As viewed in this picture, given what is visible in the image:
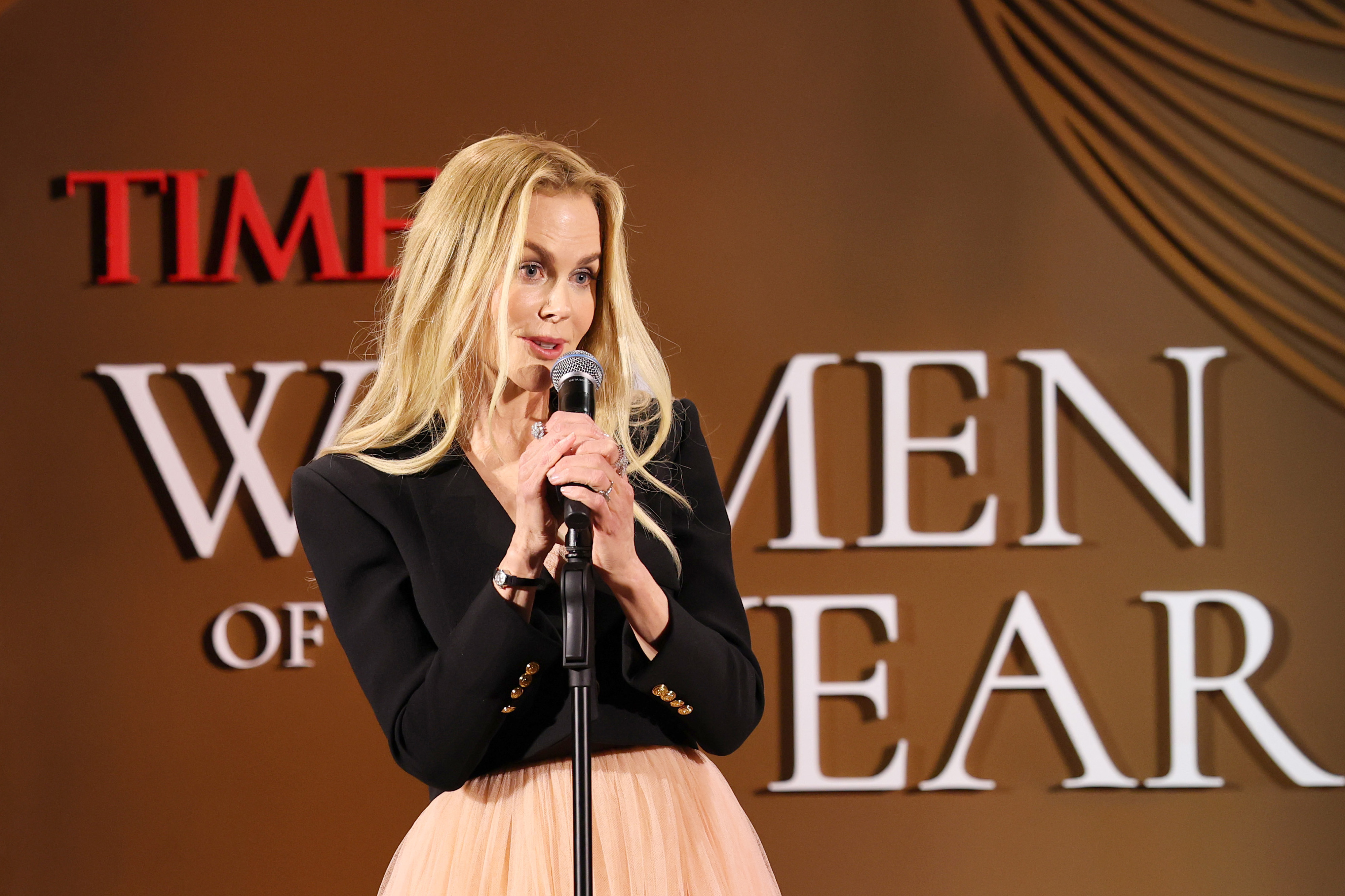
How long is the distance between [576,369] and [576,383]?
0.02m

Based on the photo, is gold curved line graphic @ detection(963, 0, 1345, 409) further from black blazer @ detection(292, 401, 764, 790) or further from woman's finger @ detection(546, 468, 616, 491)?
woman's finger @ detection(546, 468, 616, 491)

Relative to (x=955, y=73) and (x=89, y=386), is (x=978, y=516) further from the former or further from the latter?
(x=89, y=386)

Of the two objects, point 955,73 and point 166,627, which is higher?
point 955,73

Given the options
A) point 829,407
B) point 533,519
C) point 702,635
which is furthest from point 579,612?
point 829,407

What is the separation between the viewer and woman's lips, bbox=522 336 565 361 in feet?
4.05

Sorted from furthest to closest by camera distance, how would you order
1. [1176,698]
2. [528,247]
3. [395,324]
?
[1176,698] → [395,324] → [528,247]

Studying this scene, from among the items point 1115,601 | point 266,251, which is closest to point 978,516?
point 1115,601

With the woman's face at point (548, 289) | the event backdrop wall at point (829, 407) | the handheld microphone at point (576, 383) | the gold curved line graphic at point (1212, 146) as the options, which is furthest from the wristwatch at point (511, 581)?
the gold curved line graphic at point (1212, 146)

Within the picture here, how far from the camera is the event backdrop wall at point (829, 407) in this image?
2.86m

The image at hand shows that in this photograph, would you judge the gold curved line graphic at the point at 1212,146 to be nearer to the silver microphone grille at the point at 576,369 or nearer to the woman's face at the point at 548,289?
the woman's face at the point at 548,289

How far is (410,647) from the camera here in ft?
3.99

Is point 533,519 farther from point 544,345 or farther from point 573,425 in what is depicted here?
point 544,345

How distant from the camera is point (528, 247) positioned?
4.09 ft

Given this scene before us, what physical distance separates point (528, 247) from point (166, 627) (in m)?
→ 2.06
